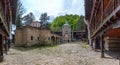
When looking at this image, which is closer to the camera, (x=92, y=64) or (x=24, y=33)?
(x=92, y=64)

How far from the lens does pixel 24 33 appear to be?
30.2m

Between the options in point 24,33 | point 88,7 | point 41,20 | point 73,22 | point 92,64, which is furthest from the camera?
point 73,22

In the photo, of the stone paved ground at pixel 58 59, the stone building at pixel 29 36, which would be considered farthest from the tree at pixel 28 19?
the stone paved ground at pixel 58 59

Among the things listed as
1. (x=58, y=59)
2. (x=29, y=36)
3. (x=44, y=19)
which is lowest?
(x=58, y=59)

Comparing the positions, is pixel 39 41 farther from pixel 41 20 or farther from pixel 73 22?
pixel 73 22

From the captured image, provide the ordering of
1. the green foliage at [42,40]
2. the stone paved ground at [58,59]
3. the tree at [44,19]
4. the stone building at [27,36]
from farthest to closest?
the tree at [44,19] → the green foliage at [42,40] → the stone building at [27,36] → the stone paved ground at [58,59]

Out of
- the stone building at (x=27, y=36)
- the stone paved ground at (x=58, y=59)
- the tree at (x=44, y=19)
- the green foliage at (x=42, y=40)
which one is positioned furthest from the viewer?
the tree at (x=44, y=19)

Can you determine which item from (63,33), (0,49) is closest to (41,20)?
(63,33)

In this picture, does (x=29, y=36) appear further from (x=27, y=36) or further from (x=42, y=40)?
(x=42, y=40)

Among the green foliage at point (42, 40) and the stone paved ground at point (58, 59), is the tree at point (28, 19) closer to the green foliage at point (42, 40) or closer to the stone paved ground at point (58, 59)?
the green foliage at point (42, 40)

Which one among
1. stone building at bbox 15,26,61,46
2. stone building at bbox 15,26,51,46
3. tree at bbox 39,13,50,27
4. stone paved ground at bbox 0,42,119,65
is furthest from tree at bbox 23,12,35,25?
stone paved ground at bbox 0,42,119,65

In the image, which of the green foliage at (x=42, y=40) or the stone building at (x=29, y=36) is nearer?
the stone building at (x=29, y=36)

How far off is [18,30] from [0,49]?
1622 cm

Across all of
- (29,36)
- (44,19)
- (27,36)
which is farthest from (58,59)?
(44,19)
